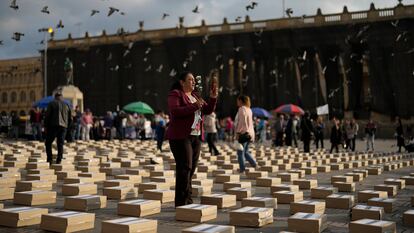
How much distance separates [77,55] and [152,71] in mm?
8290

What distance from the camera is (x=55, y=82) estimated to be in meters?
52.5

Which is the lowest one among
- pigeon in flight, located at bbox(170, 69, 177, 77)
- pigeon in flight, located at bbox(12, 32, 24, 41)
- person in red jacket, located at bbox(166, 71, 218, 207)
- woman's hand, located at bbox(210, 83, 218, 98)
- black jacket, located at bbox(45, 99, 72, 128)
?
person in red jacket, located at bbox(166, 71, 218, 207)

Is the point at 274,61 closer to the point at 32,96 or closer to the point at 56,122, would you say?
the point at 56,122

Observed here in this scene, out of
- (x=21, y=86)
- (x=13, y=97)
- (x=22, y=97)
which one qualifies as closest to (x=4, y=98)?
(x=13, y=97)

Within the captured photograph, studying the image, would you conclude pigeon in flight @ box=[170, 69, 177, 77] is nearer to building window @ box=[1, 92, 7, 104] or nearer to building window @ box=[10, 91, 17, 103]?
building window @ box=[10, 91, 17, 103]

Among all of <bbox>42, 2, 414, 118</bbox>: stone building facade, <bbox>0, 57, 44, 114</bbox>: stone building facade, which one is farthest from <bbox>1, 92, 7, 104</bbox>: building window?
<bbox>42, 2, 414, 118</bbox>: stone building facade

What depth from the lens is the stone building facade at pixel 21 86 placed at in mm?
75125

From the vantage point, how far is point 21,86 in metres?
80.8

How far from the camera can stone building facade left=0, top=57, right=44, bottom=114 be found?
75.1m

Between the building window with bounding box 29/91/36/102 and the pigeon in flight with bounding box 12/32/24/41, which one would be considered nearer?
the pigeon in flight with bounding box 12/32/24/41

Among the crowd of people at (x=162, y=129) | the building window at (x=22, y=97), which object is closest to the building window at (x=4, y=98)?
the building window at (x=22, y=97)

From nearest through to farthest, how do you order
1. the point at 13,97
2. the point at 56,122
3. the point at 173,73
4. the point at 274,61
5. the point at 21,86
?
1. the point at 56,122
2. the point at 274,61
3. the point at 173,73
4. the point at 21,86
5. the point at 13,97

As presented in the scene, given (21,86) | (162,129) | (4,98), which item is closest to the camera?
(162,129)

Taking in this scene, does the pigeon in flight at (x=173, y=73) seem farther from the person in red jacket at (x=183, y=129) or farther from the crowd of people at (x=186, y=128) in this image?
the person in red jacket at (x=183, y=129)
